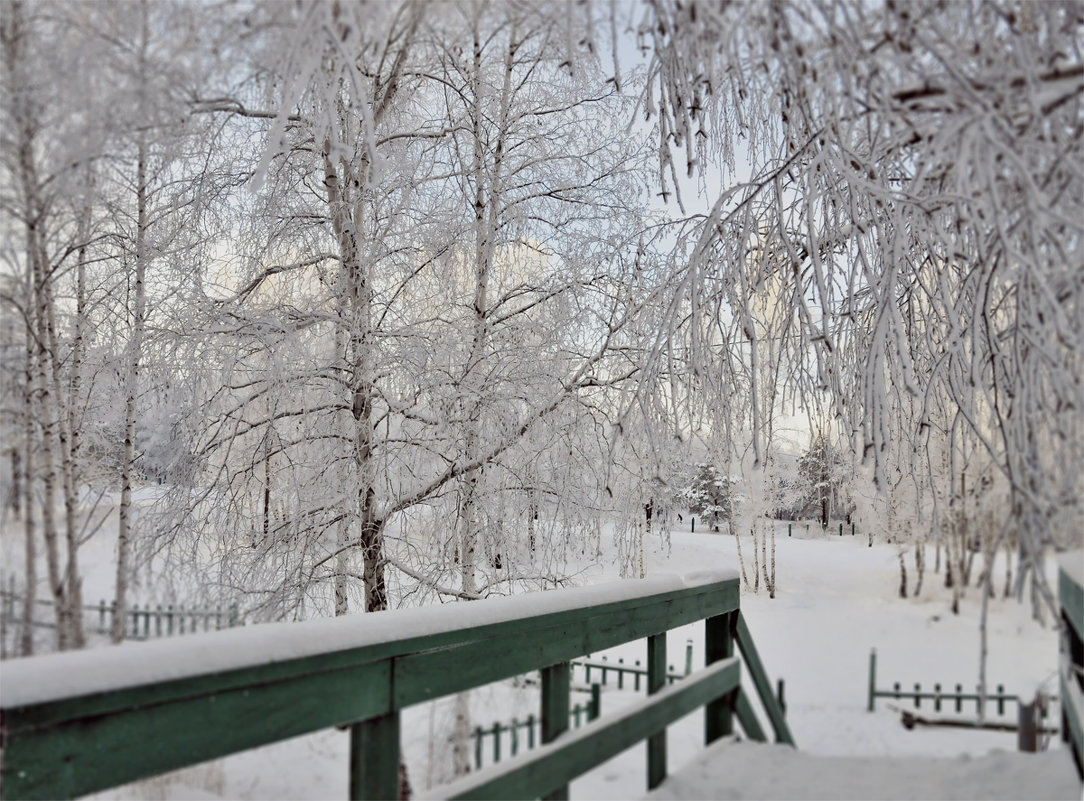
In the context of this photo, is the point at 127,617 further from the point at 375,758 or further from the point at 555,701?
the point at 555,701

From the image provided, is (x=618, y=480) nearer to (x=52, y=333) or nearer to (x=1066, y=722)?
(x=1066, y=722)

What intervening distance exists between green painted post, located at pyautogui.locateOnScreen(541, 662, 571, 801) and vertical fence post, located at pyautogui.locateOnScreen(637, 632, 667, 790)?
0.68 feet

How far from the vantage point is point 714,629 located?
151 cm

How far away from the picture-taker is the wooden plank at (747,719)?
1456 millimetres

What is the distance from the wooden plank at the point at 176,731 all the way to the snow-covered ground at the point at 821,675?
0.08ft

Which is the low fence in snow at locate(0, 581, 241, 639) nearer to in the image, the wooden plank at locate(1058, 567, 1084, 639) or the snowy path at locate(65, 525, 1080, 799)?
the snowy path at locate(65, 525, 1080, 799)

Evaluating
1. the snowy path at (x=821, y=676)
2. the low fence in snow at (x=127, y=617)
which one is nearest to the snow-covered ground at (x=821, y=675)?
the snowy path at (x=821, y=676)

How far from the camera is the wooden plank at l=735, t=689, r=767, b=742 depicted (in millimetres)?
1456

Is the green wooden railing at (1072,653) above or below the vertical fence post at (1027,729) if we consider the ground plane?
above

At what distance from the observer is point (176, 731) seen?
66 cm

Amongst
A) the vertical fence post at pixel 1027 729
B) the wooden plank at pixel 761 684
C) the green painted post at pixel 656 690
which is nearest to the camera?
the vertical fence post at pixel 1027 729

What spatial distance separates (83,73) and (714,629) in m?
1.27

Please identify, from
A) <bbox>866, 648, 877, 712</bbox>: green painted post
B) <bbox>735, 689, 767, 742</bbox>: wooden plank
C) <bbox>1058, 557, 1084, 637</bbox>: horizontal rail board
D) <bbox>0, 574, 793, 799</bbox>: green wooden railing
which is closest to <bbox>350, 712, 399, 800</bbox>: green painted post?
<bbox>0, 574, 793, 799</bbox>: green wooden railing

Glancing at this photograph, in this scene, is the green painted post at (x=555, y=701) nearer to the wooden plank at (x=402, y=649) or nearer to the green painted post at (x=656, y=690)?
the wooden plank at (x=402, y=649)
